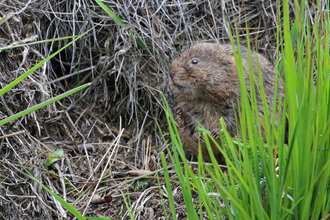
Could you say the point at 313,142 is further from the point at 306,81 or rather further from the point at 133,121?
the point at 133,121

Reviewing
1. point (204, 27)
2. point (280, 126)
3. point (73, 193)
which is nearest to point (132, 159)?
point (73, 193)

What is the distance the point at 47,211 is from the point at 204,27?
250cm

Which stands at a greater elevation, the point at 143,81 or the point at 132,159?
the point at 143,81

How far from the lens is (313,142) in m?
1.57

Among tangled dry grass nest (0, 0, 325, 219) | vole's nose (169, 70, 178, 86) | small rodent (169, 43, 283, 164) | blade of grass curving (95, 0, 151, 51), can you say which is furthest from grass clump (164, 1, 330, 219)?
blade of grass curving (95, 0, 151, 51)

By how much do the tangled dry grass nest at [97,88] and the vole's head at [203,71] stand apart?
41cm

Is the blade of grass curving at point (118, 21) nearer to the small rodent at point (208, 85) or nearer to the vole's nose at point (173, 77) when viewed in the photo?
the small rodent at point (208, 85)

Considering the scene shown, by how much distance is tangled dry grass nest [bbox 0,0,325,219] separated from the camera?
3.04 metres

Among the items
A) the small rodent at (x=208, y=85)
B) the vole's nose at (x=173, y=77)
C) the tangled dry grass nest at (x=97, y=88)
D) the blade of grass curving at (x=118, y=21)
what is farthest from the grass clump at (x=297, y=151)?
the blade of grass curving at (x=118, y=21)

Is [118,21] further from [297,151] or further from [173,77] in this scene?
[297,151]

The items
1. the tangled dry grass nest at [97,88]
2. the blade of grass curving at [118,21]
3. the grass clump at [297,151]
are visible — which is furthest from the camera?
the blade of grass curving at [118,21]

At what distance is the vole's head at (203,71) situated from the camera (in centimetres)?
320

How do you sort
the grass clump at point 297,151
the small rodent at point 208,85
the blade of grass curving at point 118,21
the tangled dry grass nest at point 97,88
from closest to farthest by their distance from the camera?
the grass clump at point 297,151, the tangled dry grass nest at point 97,88, the small rodent at point 208,85, the blade of grass curving at point 118,21

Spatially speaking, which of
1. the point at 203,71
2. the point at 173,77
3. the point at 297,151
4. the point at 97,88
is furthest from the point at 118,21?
the point at 297,151
